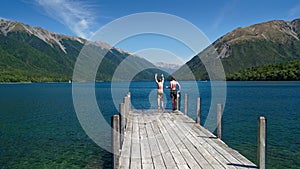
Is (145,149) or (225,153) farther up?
(225,153)

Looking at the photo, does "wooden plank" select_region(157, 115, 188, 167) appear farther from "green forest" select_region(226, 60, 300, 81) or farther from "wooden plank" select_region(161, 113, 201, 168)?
"green forest" select_region(226, 60, 300, 81)

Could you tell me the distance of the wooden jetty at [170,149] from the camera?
10.2 m

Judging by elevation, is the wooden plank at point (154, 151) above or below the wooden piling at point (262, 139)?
below

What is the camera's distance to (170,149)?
12492 millimetres

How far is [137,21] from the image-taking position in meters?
18.0

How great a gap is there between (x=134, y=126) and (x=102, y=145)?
12.5 feet

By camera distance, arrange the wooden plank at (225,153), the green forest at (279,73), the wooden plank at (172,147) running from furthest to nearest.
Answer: the green forest at (279,73), the wooden plank at (172,147), the wooden plank at (225,153)

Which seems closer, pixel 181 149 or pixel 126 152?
pixel 126 152

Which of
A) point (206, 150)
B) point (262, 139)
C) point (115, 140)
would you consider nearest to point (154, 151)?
point (206, 150)

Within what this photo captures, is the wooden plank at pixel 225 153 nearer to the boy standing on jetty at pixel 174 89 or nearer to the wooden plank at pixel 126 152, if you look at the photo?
the wooden plank at pixel 126 152

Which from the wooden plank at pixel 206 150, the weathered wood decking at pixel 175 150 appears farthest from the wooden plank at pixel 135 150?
the wooden plank at pixel 206 150

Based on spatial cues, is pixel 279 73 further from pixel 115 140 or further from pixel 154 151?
pixel 115 140

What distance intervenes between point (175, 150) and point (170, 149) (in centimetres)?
28

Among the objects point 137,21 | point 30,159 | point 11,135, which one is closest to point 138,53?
point 137,21
